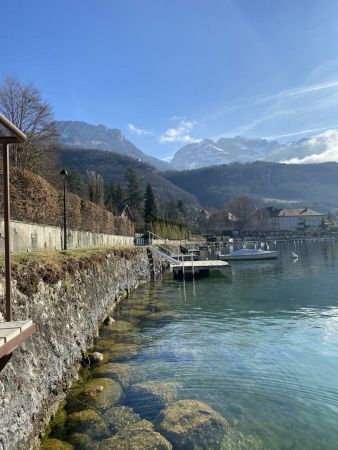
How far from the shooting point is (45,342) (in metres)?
8.79

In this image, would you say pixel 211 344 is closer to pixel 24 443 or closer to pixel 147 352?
pixel 147 352

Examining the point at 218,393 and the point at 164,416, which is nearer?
the point at 164,416

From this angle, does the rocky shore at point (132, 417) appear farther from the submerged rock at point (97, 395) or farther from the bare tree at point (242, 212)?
the bare tree at point (242, 212)

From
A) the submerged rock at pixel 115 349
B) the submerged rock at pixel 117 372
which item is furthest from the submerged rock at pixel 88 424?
the submerged rock at pixel 115 349

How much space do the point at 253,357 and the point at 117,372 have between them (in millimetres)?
4144

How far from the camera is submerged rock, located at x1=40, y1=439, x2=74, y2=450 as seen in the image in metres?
7.16

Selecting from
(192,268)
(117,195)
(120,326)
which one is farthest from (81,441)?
(117,195)

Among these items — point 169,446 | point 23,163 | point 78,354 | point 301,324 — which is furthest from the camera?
point 23,163

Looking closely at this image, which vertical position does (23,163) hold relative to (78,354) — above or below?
above

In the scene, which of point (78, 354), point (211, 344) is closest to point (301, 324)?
point (211, 344)

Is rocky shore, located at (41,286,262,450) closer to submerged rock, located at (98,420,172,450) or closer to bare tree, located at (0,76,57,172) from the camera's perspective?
submerged rock, located at (98,420,172,450)

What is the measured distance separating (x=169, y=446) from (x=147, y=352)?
580cm

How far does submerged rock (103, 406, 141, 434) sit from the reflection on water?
1.45 m

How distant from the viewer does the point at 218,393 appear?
9.65 m
